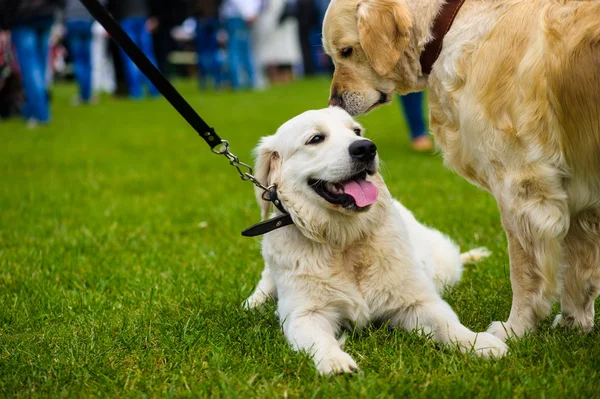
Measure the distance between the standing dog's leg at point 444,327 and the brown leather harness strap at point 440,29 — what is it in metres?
1.09

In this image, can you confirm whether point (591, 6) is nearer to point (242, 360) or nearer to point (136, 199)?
point (242, 360)

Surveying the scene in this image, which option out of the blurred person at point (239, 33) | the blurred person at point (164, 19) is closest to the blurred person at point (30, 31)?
the blurred person at point (239, 33)

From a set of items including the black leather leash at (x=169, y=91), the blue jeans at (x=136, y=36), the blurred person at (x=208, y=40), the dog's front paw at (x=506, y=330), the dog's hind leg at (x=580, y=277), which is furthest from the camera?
the blurred person at (x=208, y=40)

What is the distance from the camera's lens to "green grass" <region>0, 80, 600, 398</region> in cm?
251

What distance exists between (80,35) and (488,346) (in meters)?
14.5

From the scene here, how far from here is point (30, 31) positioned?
1089 cm

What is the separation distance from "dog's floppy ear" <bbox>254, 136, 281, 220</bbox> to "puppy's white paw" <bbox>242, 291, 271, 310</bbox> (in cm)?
47

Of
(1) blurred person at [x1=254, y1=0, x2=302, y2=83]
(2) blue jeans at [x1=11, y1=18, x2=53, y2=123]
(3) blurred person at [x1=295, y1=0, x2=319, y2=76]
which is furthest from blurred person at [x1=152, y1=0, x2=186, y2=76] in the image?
(2) blue jeans at [x1=11, y1=18, x2=53, y2=123]

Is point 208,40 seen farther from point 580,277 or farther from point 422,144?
point 580,277

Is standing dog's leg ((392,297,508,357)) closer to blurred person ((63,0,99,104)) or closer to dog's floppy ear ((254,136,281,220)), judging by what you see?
dog's floppy ear ((254,136,281,220))

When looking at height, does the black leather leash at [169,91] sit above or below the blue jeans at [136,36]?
above

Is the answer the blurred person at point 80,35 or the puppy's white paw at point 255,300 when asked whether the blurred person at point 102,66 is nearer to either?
the blurred person at point 80,35

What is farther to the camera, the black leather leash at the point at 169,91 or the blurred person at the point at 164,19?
the blurred person at the point at 164,19

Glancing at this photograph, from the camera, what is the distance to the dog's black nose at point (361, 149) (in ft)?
9.82
